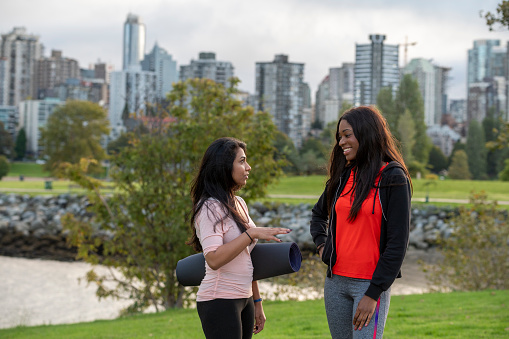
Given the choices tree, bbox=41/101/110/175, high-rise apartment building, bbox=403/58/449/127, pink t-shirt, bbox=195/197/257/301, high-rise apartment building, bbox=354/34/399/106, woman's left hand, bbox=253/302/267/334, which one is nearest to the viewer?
pink t-shirt, bbox=195/197/257/301

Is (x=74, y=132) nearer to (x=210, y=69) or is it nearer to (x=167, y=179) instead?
(x=210, y=69)

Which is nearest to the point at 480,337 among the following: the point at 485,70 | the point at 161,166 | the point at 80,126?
the point at 161,166

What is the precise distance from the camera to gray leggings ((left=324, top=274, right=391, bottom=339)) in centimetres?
258

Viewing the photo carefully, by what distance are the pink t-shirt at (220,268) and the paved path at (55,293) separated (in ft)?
23.3

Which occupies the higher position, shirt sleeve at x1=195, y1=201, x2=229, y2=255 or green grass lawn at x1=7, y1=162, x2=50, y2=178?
shirt sleeve at x1=195, y1=201, x2=229, y2=255

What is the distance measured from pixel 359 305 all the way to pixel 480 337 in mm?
3264

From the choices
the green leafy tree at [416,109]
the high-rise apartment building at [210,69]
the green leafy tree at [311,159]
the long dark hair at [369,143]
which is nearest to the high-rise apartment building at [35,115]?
the high-rise apartment building at [210,69]

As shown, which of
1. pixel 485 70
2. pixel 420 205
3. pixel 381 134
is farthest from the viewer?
pixel 485 70

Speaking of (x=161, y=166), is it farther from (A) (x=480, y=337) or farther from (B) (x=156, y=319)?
(A) (x=480, y=337)

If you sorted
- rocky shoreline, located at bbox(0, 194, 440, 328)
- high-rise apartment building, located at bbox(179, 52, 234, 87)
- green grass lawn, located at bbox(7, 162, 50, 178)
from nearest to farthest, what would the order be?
1. rocky shoreline, located at bbox(0, 194, 440, 328)
2. green grass lawn, located at bbox(7, 162, 50, 178)
3. high-rise apartment building, located at bbox(179, 52, 234, 87)

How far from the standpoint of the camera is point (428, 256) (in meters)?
18.3

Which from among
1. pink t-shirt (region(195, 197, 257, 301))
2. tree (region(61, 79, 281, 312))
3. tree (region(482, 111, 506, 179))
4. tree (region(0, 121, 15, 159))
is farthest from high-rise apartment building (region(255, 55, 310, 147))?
pink t-shirt (region(195, 197, 257, 301))

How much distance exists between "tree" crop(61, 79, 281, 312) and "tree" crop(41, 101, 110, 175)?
36.3m

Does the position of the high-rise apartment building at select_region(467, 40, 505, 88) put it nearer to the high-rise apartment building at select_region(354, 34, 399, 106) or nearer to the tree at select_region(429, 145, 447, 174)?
the high-rise apartment building at select_region(354, 34, 399, 106)
